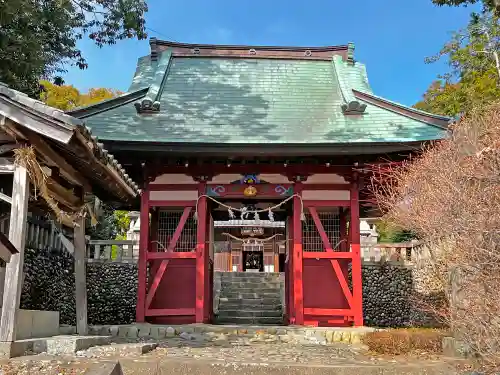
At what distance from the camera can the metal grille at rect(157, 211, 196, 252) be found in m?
11.9

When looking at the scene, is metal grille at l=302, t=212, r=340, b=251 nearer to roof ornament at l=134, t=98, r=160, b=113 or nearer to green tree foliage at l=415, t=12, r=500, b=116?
roof ornament at l=134, t=98, r=160, b=113

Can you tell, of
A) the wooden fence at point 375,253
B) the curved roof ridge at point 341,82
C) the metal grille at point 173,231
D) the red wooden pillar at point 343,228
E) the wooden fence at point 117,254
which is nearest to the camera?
the metal grille at point 173,231

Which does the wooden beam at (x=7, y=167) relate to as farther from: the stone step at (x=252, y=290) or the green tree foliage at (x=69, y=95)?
the green tree foliage at (x=69, y=95)

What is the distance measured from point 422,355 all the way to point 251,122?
6.59 m

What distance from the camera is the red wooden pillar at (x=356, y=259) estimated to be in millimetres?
10891

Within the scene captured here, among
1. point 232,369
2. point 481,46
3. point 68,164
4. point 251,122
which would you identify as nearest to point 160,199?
point 251,122

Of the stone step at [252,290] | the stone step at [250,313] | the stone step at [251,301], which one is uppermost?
the stone step at [252,290]

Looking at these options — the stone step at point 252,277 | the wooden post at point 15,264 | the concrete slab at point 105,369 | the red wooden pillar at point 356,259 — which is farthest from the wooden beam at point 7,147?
the stone step at point 252,277

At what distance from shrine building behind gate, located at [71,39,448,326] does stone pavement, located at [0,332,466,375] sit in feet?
9.81

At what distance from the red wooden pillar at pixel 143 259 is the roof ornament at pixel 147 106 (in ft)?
6.56

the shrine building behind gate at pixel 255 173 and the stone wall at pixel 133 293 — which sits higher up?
the shrine building behind gate at pixel 255 173

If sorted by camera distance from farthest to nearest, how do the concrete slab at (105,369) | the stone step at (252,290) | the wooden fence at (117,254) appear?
1. the stone step at (252,290)
2. the wooden fence at (117,254)
3. the concrete slab at (105,369)

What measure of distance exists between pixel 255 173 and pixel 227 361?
589 centimetres

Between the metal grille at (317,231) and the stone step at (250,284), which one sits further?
the stone step at (250,284)
